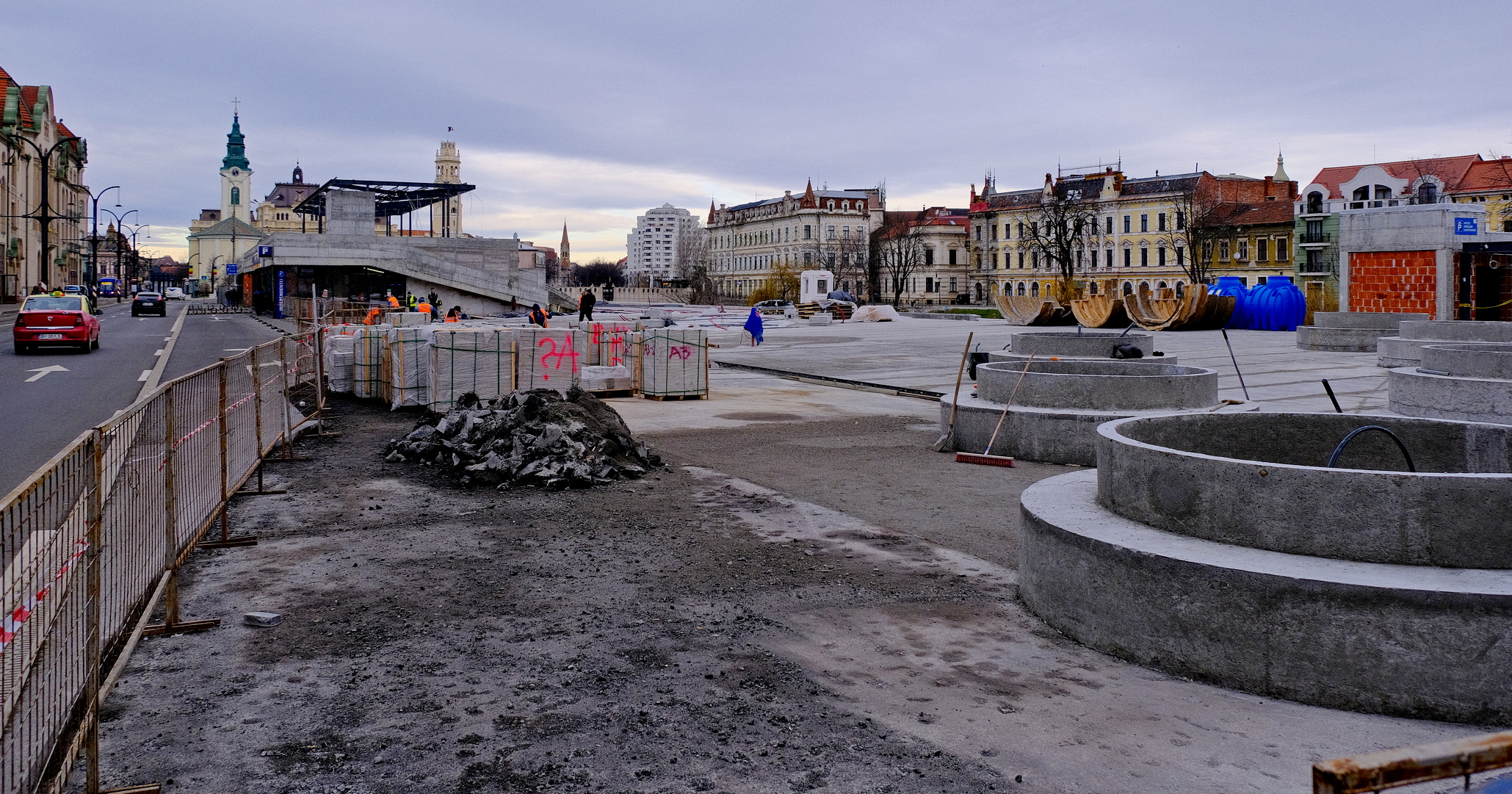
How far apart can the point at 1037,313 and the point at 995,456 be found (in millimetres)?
42691

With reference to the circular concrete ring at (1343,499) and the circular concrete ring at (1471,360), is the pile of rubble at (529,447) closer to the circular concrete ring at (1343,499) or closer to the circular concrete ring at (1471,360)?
the circular concrete ring at (1343,499)

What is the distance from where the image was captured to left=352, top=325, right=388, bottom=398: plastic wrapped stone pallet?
19578 mm

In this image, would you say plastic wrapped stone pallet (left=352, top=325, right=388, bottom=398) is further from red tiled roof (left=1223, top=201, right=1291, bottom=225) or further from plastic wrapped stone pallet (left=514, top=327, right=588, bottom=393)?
red tiled roof (left=1223, top=201, right=1291, bottom=225)

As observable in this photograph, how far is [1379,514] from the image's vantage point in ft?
17.1

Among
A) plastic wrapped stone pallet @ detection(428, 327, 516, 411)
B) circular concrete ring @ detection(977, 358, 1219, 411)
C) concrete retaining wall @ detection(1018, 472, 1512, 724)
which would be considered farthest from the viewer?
plastic wrapped stone pallet @ detection(428, 327, 516, 411)

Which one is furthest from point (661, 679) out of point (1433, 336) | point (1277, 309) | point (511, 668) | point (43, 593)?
point (1277, 309)

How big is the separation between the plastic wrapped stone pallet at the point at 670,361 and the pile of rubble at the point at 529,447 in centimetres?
646

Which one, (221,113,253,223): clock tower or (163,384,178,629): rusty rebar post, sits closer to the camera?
(163,384,178,629): rusty rebar post

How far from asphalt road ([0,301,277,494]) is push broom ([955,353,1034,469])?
9465mm

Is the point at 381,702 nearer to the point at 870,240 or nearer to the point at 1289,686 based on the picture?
the point at 1289,686

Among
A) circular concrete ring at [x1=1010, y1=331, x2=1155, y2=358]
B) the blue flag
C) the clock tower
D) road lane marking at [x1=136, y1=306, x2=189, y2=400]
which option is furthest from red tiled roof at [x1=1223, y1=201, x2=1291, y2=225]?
the clock tower

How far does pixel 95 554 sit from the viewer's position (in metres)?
4.34

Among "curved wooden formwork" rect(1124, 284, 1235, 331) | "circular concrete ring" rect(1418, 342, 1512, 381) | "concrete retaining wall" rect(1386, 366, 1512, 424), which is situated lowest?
"concrete retaining wall" rect(1386, 366, 1512, 424)

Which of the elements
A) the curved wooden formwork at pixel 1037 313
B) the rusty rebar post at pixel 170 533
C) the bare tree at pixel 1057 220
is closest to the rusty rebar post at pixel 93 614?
the rusty rebar post at pixel 170 533
